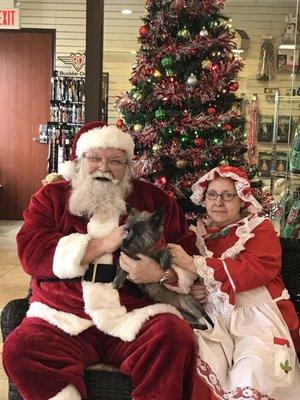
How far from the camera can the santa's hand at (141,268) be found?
79.5 inches

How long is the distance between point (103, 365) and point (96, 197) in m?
0.68

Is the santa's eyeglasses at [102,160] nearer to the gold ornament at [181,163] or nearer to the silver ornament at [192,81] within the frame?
the gold ornament at [181,163]

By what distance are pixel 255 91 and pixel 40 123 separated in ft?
10.3

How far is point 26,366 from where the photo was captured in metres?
1.81

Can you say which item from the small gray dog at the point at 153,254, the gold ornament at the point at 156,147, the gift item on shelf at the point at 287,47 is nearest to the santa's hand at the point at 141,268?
the small gray dog at the point at 153,254

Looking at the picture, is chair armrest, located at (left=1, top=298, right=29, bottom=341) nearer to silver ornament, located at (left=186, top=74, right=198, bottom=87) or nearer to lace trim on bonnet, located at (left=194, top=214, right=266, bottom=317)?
lace trim on bonnet, located at (left=194, top=214, right=266, bottom=317)

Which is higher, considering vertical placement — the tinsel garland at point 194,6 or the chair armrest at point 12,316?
the tinsel garland at point 194,6

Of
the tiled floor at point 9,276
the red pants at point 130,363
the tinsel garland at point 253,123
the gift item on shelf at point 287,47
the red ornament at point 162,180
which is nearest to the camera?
the red pants at point 130,363

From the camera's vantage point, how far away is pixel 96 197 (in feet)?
7.23

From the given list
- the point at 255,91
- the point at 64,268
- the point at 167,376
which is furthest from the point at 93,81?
the point at 255,91

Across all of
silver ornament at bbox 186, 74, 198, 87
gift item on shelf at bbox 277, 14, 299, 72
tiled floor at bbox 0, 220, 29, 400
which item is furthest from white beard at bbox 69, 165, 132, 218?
gift item on shelf at bbox 277, 14, 299, 72

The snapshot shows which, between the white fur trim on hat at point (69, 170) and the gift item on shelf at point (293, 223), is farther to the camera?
the gift item on shelf at point (293, 223)

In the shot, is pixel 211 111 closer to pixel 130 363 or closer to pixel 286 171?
pixel 130 363

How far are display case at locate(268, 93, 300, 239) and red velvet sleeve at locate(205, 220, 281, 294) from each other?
77.2 inches
